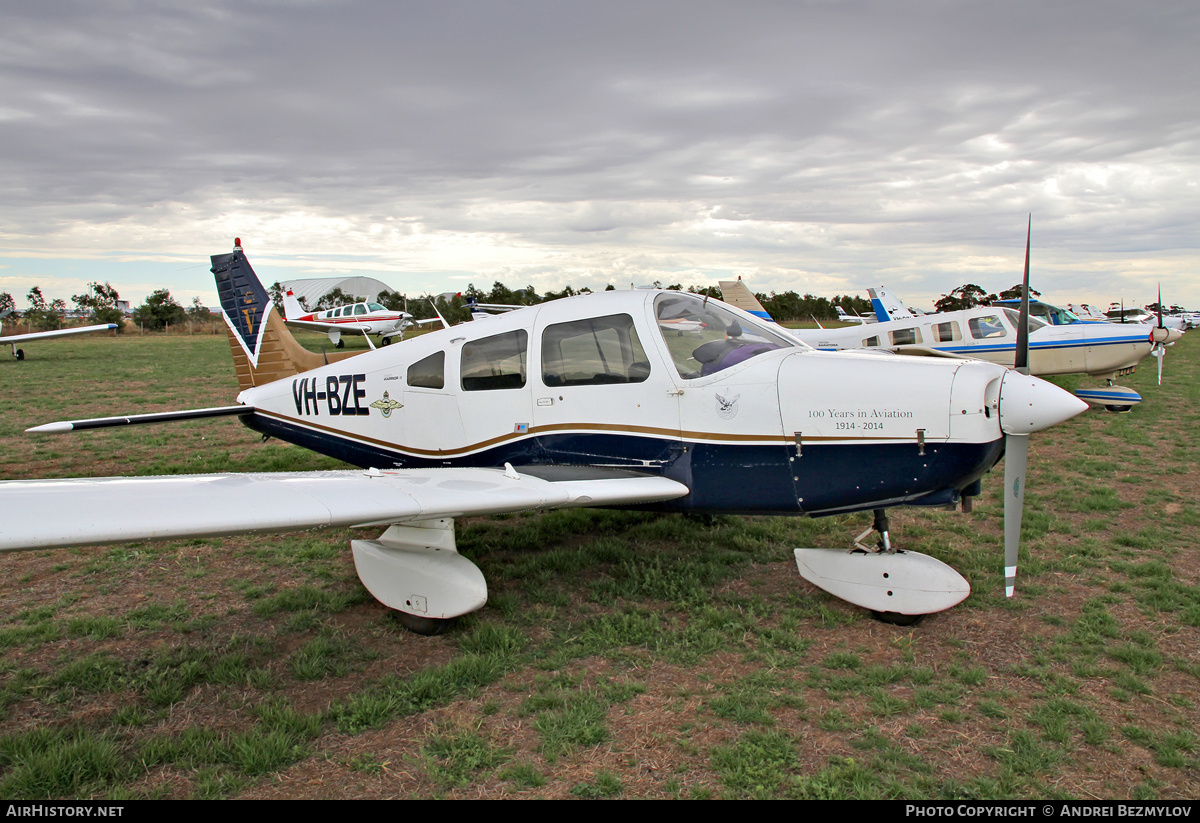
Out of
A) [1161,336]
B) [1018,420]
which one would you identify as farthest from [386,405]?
[1161,336]

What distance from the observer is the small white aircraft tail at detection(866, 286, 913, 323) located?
27.1 m

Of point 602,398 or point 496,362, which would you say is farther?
point 496,362

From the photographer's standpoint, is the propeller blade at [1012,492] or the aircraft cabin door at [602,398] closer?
the propeller blade at [1012,492]

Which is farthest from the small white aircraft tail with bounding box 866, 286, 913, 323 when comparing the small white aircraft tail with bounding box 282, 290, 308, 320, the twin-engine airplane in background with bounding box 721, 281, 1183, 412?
the small white aircraft tail with bounding box 282, 290, 308, 320

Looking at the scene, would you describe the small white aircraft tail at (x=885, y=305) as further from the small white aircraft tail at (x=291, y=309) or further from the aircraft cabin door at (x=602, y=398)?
the small white aircraft tail at (x=291, y=309)

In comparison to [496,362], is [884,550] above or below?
below

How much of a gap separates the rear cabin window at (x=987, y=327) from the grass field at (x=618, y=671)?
7.89 metres

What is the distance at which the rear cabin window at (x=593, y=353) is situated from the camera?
16.4 feet

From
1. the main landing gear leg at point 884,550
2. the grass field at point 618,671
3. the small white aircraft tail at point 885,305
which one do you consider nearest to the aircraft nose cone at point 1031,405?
the main landing gear leg at point 884,550

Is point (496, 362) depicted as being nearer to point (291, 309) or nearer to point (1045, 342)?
point (1045, 342)

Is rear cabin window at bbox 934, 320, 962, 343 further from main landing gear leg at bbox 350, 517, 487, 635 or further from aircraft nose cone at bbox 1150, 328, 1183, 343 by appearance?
main landing gear leg at bbox 350, 517, 487, 635

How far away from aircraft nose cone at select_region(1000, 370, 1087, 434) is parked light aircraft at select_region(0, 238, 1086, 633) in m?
0.01

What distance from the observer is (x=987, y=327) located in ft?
46.5

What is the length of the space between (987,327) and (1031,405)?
38.8 feet
